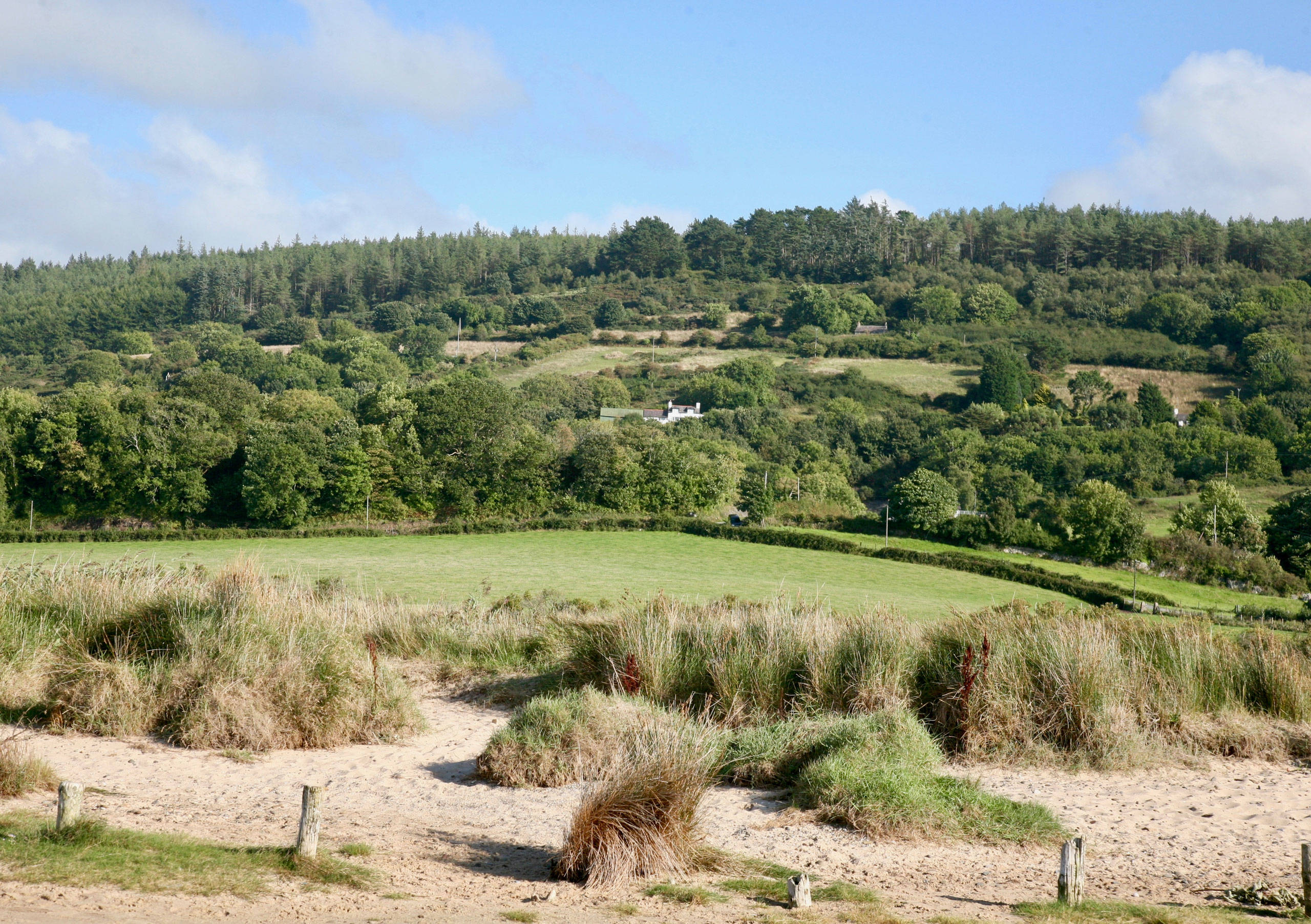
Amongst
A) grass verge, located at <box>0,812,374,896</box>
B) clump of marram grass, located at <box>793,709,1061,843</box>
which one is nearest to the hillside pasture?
clump of marram grass, located at <box>793,709,1061,843</box>

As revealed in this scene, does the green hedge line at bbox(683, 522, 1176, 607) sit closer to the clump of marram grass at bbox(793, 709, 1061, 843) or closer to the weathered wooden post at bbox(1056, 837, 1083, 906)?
the clump of marram grass at bbox(793, 709, 1061, 843)

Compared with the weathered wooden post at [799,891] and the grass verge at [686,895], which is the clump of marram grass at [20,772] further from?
the weathered wooden post at [799,891]

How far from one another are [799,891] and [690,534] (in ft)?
132

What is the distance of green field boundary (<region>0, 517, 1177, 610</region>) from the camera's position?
38.2 meters

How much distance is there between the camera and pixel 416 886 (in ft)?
21.3

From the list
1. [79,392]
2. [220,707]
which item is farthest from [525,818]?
[79,392]

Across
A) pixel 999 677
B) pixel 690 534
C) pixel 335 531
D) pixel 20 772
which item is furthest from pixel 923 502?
pixel 20 772

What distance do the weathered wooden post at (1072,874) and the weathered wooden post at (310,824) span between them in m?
4.70

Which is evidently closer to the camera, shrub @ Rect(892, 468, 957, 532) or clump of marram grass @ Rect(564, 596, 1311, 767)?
clump of marram grass @ Rect(564, 596, 1311, 767)

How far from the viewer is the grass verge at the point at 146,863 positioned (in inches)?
237

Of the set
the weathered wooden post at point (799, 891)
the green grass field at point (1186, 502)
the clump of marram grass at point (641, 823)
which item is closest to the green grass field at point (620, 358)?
the green grass field at point (1186, 502)

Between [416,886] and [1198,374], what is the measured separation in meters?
109

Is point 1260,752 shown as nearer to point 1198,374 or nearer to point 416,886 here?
point 416,886

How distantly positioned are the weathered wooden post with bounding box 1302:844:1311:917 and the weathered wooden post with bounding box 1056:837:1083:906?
53.0 inches
